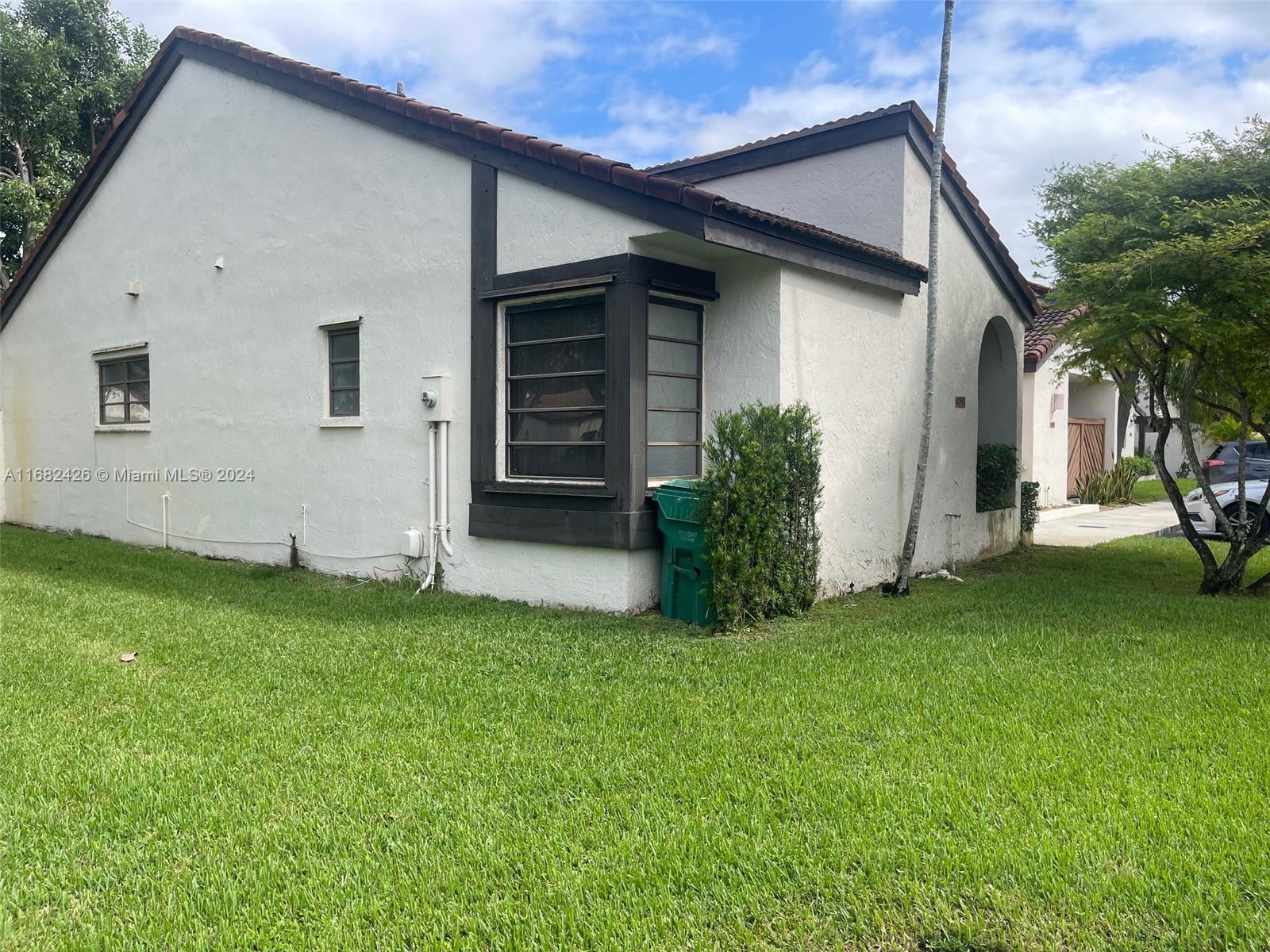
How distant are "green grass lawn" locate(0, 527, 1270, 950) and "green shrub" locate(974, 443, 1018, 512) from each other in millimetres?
4793

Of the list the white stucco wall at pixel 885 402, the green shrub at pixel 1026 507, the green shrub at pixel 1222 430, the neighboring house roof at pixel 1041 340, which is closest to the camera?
the white stucco wall at pixel 885 402

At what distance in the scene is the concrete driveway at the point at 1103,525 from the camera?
13.2m

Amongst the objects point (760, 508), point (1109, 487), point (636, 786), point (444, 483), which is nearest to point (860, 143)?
point (760, 508)

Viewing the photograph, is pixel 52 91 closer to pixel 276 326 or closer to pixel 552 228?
pixel 276 326

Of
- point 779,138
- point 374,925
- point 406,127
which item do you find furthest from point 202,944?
point 779,138

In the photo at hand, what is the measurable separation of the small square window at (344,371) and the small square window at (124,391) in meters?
4.12

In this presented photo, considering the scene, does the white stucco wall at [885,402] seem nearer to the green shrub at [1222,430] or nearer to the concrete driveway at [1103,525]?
the concrete driveway at [1103,525]

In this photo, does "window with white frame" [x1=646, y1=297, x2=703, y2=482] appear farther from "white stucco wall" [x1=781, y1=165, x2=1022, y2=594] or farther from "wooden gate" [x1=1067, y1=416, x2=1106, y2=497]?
"wooden gate" [x1=1067, y1=416, x2=1106, y2=497]

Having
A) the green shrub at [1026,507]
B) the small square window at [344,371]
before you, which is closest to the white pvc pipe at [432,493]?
the small square window at [344,371]

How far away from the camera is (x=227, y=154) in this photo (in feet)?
35.0

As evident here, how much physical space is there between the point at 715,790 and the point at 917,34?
27.5 feet

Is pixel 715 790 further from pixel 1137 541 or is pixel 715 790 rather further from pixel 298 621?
pixel 1137 541

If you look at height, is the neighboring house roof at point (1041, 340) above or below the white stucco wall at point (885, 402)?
above

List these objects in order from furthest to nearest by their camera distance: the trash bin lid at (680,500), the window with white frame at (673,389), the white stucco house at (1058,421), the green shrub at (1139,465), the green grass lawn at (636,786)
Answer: the green shrub at (1139,465), the white stucco house at (1058,421), the window with white frame at (673,389), the trash bin lid at (680,500), the green grass lawn at (636,786)
